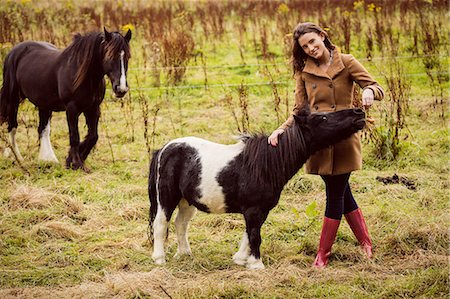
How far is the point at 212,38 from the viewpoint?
1301 cm

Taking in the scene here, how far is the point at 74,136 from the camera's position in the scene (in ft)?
23.2

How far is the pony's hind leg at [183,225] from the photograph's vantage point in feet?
14.7

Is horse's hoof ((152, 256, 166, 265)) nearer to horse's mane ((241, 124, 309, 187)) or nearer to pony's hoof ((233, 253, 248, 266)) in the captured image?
pony's hoof ((233, 253, 248, 266))

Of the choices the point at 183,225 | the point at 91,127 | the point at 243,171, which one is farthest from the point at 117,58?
the point at 243,171

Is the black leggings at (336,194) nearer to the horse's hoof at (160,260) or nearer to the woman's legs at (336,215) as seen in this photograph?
the woman's legs at (336,215)

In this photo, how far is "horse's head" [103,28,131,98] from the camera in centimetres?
648

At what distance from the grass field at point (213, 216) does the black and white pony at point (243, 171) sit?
1.18ft

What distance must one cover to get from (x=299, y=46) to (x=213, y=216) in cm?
204

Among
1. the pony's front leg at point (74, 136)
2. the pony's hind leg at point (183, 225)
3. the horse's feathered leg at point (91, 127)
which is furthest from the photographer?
the horse's feathered leg at point (91, 127)

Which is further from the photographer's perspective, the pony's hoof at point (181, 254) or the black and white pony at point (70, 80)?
the black and white pony at point (70, 80)

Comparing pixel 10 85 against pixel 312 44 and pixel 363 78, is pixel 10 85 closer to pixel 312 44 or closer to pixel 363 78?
pixel 312 44

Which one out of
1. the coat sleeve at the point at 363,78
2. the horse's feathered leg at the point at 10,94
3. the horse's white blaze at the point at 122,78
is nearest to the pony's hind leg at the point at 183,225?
the coat sleeve at the point at 363,78

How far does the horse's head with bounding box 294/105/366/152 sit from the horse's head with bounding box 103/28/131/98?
3105 mm

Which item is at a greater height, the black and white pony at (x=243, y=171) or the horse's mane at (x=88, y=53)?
the horse's mane at (x=88, y=53)
